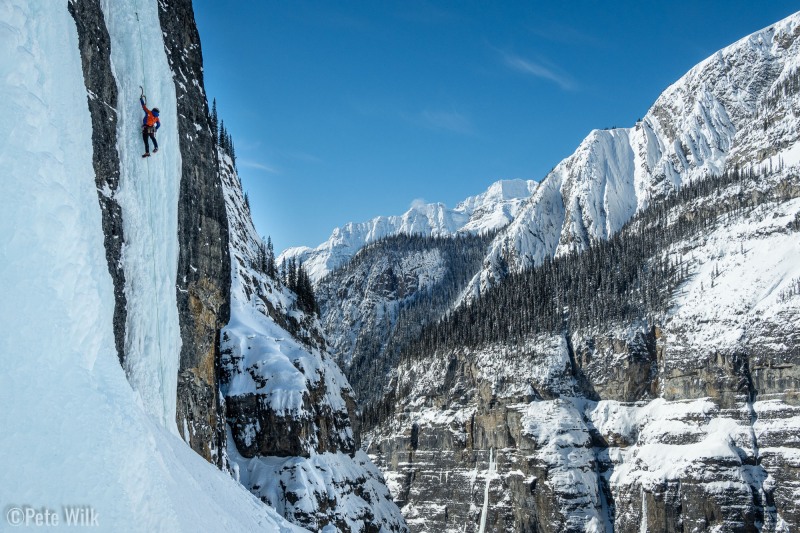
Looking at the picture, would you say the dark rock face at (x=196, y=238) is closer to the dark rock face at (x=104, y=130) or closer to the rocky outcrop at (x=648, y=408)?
the dark rock face at (x=104, y=130)

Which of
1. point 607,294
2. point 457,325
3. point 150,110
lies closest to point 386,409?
point 457,325

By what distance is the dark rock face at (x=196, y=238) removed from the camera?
109ft

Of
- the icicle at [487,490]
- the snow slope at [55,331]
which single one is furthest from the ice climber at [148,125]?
the icicle at [487,490]

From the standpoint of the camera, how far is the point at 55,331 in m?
13.6

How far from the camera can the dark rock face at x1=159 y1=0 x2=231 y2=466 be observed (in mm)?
33375

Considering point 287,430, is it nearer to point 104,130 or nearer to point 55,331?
point 104,130

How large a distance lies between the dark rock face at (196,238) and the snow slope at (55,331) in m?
16.4

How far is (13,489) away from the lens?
12.1 meters

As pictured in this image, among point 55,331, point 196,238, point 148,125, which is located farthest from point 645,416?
point 55,331

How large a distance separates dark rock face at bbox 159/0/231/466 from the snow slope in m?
16.4

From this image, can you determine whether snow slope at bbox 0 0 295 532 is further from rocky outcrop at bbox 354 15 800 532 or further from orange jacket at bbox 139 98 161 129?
rocky outcrop at bbox 354 15 800 532

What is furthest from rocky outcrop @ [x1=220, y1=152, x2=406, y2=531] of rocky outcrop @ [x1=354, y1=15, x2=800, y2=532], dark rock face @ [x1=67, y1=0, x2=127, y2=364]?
rocky outcrop @ [x1=354, y1=15, x2=800, y2=532]

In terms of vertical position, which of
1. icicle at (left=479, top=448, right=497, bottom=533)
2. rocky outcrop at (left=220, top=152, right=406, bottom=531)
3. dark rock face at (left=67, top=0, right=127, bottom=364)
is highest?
dark rock face at (left=67, top=0, right=127, bottom=364)

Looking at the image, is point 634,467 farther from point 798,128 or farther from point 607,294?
point 798,128
